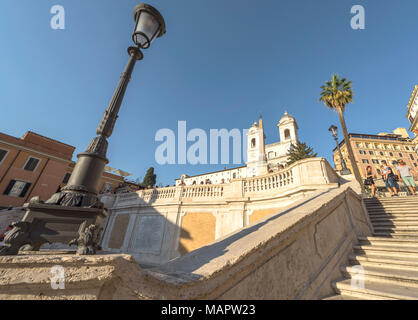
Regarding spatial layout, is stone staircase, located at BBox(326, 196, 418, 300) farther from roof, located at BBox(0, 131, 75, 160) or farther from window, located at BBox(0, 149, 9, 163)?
roof, located at BBox(0, 131, 75, 160)

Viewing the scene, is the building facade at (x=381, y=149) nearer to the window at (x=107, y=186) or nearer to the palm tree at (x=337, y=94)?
the palm tree at (x=337, y=94)

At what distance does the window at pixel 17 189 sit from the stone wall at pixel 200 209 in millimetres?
14006

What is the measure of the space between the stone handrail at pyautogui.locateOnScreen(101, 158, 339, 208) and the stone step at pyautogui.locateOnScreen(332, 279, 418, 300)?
451 cm

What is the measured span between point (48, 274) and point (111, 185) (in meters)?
33.2

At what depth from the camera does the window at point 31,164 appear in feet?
67.5

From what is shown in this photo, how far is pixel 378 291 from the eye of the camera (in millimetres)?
2486

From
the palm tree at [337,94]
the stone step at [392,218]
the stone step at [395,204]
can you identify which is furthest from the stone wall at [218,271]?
the palm tree at [337,94]


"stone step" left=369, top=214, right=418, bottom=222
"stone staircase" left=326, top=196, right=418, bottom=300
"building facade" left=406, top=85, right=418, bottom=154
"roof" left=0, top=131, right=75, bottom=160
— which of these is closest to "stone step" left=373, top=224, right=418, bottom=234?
"stone staircase" left=326, top=196, right=418, bottom=300

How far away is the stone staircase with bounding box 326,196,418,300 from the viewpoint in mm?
2570

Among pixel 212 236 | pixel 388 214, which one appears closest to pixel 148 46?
pixel 212 236

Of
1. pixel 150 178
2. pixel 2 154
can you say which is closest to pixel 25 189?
pixel 2 154

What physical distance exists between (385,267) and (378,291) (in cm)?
132

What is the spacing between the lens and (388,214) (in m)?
6.59

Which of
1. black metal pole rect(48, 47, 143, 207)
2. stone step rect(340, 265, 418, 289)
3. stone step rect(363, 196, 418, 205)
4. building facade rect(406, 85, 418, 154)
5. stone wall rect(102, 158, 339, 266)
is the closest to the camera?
stone step rect(340, 265, 418, 289)
